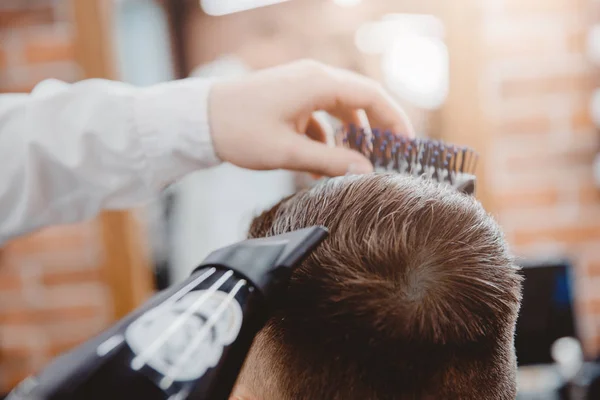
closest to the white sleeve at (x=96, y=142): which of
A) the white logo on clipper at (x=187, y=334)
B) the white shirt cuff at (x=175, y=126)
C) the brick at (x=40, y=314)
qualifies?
the white shirt cuff at (x=175, y=126)

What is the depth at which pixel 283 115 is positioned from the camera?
2.19 ft

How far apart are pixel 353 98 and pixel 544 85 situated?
1.35 metres

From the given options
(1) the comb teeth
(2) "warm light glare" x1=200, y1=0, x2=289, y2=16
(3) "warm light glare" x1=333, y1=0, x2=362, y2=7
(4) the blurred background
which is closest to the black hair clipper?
(1) the comb teeth

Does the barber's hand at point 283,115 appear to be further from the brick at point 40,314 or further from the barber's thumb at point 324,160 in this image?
the brick at point 40,314

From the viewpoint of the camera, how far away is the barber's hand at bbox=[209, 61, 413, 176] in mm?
666

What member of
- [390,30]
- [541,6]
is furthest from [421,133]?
[541,6]

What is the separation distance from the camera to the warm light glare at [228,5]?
2.31 m

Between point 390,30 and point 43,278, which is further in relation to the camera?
point 390,30

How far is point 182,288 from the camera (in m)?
0.36

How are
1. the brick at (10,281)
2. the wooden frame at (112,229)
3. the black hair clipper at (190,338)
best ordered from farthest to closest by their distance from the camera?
the brick at (10,281) < the wooden frame at (112,229) < the black hair clipper at (190,338)

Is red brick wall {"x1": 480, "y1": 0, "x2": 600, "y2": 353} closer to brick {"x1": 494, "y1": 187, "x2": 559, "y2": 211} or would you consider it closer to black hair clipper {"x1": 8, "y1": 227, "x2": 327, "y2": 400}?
brick {"x1": 494, "y1": 187, "x2": 559, "y2": 211}

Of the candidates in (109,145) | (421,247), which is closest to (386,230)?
(421,247)

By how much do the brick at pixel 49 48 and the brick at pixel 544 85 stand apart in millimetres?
1444

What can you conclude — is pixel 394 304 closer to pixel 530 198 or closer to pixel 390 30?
pixel 530 198
